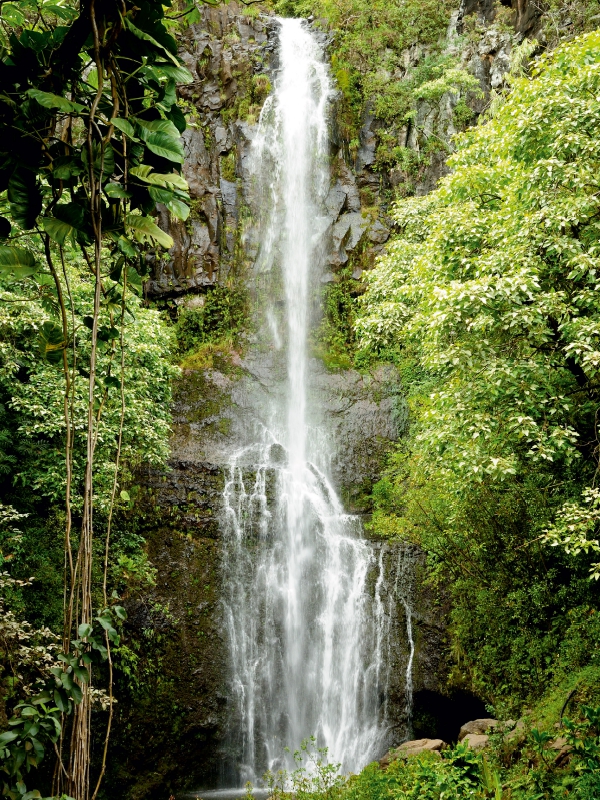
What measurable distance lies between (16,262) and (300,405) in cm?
1302

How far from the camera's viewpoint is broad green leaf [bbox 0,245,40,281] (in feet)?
5.90

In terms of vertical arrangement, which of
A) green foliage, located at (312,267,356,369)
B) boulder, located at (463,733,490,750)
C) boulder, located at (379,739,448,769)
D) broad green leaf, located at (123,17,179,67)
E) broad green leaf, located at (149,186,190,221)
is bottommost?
boulder, located at (379,739,448,769)

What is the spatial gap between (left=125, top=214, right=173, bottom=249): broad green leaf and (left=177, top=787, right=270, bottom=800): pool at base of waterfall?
9043mm

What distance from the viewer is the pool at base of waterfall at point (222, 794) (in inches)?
342

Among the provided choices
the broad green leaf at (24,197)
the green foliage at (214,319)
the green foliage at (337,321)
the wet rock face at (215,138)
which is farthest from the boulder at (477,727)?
the wet rock face at (215,138)

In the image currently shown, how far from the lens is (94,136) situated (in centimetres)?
181

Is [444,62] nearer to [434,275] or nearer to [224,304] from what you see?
[224,304]

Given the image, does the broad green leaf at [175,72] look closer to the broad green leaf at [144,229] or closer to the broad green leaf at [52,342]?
the broad green leaf at [144,229]

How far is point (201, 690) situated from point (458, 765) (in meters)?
5.62

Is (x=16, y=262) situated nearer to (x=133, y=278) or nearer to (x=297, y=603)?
(x=133, y=278)

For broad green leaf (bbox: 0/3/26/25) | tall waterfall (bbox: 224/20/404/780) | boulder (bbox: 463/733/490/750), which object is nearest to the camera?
broad green leaf (bbox: 0/3/26/25)

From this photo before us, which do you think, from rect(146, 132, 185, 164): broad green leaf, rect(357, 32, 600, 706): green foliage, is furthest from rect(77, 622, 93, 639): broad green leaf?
rect(357, 32, 600, 706): green foliage

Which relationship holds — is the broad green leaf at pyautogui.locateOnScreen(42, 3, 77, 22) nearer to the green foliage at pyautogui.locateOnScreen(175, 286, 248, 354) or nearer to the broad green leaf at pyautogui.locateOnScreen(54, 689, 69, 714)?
the broad green leaf at pyautogui.locateOnScreen(54, 689, 69, 714)

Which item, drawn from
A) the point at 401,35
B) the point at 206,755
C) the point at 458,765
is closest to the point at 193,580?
the point at 206,755
